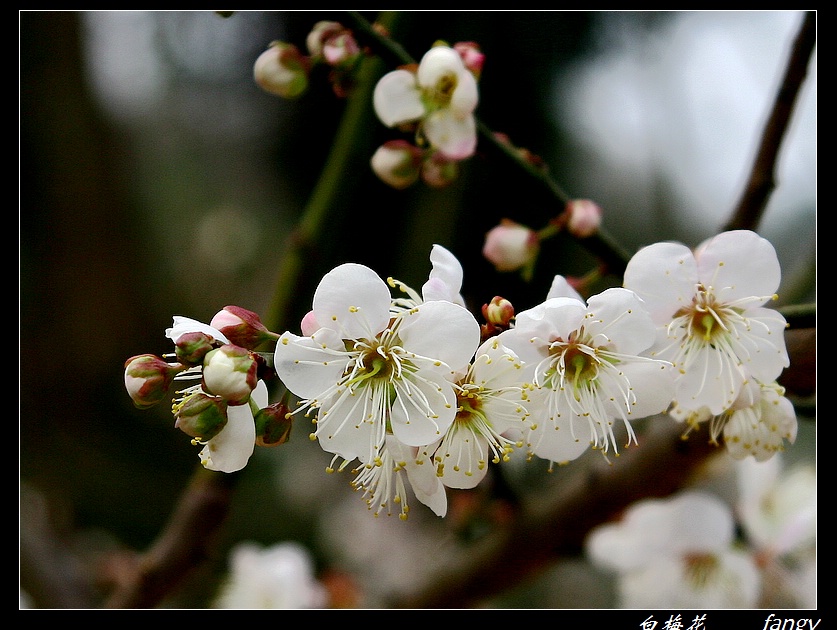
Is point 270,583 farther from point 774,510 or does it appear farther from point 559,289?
point 559,289

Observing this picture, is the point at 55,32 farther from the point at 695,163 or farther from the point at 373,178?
the point at 695,163

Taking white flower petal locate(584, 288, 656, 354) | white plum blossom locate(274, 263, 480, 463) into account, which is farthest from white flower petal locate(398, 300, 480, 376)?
white flower petal locate(584, 288, 656, 354)

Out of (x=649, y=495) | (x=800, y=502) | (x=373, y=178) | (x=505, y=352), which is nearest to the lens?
(x=505, y=352)

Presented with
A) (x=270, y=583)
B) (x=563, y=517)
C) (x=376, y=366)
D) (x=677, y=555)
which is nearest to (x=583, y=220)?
(x=376, y=366)

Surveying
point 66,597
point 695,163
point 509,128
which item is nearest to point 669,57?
point 695,163

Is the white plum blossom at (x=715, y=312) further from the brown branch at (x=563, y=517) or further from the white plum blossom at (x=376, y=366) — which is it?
the brown branch at (x=563, y=517)

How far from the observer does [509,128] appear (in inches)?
73.6

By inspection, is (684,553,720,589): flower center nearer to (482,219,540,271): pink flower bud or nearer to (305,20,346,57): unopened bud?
(482,219,540,271): pink flower bud

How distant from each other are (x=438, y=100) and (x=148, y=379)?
426mm

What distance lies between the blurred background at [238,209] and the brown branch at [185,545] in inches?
15.7

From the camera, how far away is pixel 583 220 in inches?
29.4
